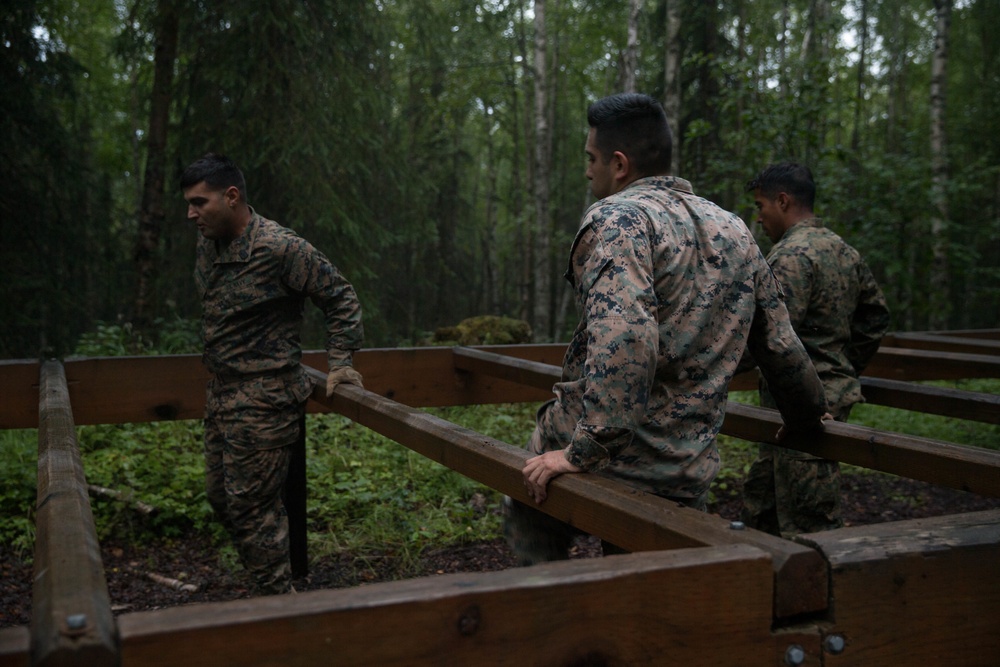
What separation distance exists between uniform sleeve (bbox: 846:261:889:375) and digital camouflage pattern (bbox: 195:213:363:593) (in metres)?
2.77

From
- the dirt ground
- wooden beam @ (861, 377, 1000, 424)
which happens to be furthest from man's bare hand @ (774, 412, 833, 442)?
the dirt ground

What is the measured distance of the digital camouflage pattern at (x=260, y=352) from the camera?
13.8 ft

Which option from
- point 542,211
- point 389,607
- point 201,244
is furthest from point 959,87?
point 389,607

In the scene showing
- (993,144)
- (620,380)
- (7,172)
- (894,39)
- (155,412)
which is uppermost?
(894,39)

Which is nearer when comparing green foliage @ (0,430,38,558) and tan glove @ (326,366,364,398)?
tan glove @ (326,366,364,398)

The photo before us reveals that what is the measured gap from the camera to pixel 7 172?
32.3 ft

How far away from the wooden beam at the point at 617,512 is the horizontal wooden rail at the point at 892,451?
3.37 ft

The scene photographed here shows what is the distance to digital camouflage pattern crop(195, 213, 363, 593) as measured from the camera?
4.19 metres

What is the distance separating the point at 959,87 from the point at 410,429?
29.9 meters

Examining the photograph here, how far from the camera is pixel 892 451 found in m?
2.73

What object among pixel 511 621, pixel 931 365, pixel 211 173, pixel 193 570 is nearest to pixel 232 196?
pixel 211 173

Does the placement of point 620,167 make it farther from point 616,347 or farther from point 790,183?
point 790,183

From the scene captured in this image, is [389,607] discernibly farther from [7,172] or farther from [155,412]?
[7,172]

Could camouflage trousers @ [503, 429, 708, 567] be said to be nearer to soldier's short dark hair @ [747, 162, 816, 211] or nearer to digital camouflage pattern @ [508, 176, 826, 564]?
digital camouflage pattern @ [508, 176, 826, 564]
